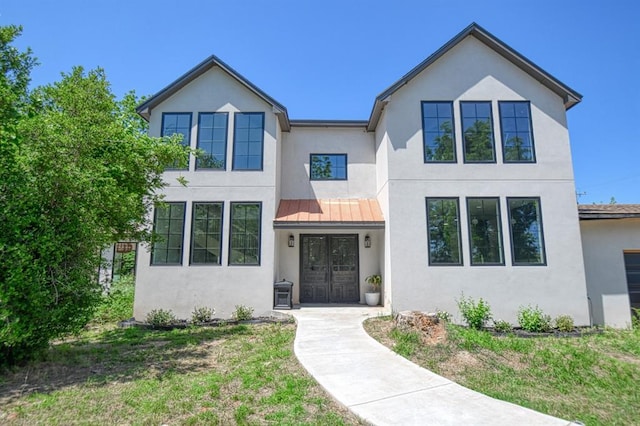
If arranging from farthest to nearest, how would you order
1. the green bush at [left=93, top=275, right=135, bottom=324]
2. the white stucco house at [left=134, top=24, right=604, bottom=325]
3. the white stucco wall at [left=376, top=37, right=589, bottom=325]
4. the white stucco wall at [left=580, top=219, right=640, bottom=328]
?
the green bush at [left=93, top=275, right=135, bottom=324] < the white stucco wall at [left=580, top=219, right=640, bottom=328] < the white stucco house at [left=134, top=24, right=604, bottom=325] < the white stucco wall at [left=376, top=37, right=589, bottom=325]

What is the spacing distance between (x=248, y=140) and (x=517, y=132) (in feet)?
28.6

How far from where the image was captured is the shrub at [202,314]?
9.83 m

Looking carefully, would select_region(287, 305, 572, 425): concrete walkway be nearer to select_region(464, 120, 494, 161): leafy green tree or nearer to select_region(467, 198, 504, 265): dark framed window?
select_region(467, 198, 504, 265): dark framed window

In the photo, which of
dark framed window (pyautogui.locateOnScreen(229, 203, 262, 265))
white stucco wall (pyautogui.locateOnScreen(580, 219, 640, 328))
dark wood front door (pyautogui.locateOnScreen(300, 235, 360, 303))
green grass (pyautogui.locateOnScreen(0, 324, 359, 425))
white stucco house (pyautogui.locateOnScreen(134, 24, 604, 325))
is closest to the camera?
green grass (pyautogui.locateOnScreen(0, 324, 359, 425))

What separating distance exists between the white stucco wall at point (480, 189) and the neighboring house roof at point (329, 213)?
872 millimetres

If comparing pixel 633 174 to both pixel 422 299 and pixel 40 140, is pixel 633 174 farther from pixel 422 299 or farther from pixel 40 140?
pixel 40 140

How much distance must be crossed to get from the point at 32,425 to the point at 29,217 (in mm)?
3156

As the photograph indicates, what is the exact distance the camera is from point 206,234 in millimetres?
10516

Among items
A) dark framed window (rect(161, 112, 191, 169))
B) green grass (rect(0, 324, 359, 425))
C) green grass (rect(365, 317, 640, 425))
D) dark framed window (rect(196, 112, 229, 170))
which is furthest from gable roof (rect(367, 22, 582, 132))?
green grass (rect(0, 324, 359, 425))

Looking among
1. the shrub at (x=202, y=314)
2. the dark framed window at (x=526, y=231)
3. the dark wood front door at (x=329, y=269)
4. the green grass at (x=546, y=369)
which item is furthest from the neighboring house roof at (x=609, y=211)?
the shrub at (x=202, y=314)

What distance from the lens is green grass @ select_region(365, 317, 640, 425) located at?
13.9 feet

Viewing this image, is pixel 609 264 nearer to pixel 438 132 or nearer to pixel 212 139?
pixel 438 132

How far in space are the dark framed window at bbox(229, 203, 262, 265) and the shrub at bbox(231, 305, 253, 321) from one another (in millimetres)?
1394

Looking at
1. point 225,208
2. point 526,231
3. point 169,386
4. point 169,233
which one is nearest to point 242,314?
point 225,208
